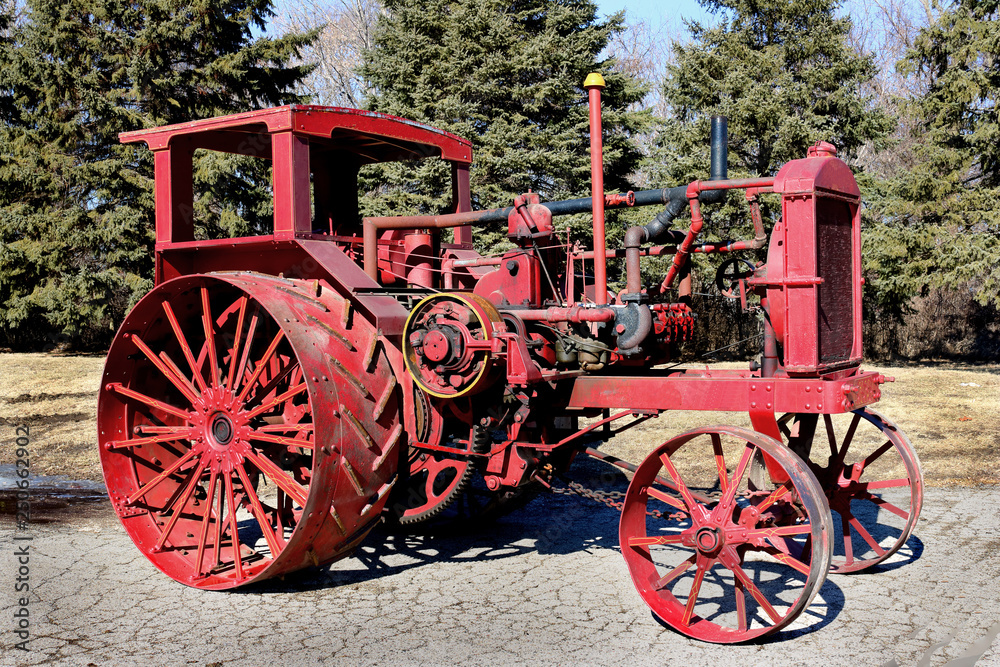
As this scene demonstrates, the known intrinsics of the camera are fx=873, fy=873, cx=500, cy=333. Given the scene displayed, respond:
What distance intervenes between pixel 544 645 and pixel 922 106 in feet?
47.2

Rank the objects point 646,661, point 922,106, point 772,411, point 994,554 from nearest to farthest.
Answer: point 646,661 < point 772,411 < point 994,554 < point 922,106

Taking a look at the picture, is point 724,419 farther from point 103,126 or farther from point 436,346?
point 103,126

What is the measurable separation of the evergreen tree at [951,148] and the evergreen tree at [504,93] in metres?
5.13

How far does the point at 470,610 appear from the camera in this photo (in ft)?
15.0

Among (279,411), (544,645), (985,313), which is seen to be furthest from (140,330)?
(985,313)

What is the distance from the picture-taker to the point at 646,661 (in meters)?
3.86

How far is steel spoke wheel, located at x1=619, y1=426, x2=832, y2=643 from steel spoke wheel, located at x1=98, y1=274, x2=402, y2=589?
1426mm

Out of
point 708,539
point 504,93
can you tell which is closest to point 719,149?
point 708,539

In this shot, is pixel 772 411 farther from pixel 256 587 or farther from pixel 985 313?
pixel 985 313

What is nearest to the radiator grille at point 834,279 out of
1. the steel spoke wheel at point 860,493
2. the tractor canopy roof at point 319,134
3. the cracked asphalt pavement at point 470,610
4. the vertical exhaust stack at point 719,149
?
the vertical exhaust stack at point 719,149

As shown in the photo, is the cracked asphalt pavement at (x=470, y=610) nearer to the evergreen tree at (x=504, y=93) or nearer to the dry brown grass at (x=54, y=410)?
the dry brown grass at (x=54, y=410)

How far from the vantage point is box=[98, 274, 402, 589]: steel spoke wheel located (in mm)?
4508

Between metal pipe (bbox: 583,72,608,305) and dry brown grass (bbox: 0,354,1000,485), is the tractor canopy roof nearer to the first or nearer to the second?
metal pipe (bbox: 583,72,608,305)

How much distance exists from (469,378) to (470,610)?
3.98 feet
